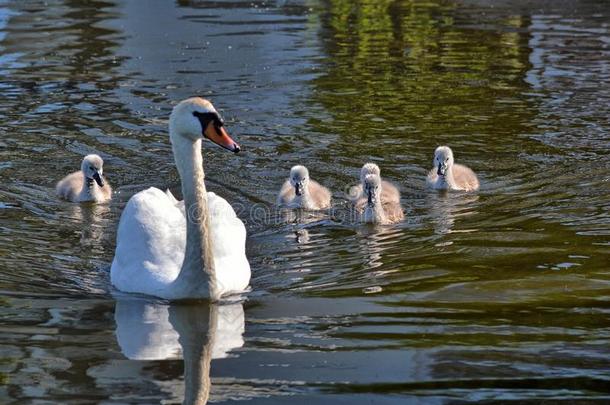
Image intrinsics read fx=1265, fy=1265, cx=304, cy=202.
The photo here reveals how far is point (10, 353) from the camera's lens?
700cm

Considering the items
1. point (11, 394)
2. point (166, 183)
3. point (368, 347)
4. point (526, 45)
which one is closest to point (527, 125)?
point (166, 183)

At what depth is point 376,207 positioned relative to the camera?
1072 centimetres

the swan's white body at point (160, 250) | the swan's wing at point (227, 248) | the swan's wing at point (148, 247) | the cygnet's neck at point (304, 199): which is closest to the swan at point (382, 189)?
the cygnet's neck at point (304, 199)

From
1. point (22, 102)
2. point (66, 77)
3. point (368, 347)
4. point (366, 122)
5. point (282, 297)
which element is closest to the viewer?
point (368, 347)

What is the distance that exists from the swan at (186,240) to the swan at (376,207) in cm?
195

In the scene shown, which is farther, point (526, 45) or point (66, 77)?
point (526, 45)

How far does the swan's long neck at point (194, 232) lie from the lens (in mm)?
8195

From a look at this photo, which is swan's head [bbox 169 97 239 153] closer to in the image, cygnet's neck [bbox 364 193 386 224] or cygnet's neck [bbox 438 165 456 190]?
cygnet's neck [bbox 364 193 386 224]

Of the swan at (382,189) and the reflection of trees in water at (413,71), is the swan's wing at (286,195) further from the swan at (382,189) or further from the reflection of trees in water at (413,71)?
the reflection of trees in water at (413,71)

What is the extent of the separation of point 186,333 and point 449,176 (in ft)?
15.5

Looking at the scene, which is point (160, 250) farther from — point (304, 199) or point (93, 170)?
point (93, 170)

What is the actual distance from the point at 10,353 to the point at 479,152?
23.1 feet

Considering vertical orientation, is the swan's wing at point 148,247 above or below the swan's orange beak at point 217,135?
below

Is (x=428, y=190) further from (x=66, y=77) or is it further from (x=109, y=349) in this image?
(x=66, y=77)
